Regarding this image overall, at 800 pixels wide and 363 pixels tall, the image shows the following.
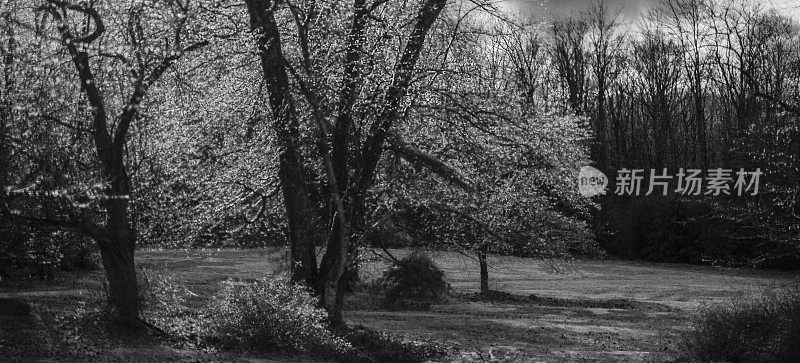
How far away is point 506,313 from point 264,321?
36.8 feet

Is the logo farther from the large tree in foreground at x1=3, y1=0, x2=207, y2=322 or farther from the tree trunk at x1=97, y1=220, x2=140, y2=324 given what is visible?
the tree trunk at x1=97, y1=220, x2=140, y2=324

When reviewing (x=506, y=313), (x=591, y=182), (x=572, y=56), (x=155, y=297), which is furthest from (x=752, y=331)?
(x=572, y=56)

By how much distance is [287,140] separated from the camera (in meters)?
13.2

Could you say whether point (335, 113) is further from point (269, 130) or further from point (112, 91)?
point (112, 91)

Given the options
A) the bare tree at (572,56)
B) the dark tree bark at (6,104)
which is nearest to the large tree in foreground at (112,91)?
the dark tree bark at (6,104)

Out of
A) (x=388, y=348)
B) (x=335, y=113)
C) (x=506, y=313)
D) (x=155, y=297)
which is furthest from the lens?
(x=506, y=313)

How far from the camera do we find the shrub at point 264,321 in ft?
36.7

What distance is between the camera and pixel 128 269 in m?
11.2

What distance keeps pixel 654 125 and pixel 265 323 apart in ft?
132

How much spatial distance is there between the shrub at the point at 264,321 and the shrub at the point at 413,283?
35.3 ft

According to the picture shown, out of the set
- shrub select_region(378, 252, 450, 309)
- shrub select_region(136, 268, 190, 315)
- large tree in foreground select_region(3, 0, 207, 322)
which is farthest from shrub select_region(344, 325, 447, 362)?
shrub select_region(378, 252, 450, 309)

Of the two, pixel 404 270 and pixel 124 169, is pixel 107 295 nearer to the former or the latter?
pixel 124 169

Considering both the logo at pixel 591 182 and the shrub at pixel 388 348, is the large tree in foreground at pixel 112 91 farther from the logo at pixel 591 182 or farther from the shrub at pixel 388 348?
the logo at pixel 591 182

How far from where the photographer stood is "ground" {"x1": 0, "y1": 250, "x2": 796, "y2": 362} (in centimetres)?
1064
